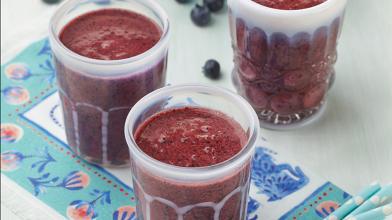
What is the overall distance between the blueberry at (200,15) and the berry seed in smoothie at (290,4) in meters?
0.35

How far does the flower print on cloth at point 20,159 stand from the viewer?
61.8 inches

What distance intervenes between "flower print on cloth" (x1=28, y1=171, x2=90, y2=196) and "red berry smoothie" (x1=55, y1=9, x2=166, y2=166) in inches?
1.8

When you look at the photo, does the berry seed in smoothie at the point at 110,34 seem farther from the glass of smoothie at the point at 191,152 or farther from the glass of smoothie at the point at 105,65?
the glass of smoothie at the point at 191,152

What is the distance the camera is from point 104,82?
1.43 metres

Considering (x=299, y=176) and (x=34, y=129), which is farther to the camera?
(x=34, y=129)

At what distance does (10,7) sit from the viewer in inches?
79.4

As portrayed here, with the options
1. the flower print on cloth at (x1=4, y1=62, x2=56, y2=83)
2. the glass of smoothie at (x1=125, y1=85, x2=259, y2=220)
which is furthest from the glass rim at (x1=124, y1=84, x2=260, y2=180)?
the flower print on cloth at (x1=4, y1=62, x2=56, y2=83)

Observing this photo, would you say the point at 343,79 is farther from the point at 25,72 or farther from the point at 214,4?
the point at 25,72

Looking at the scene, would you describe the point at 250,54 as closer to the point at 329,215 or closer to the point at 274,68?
the point at 274,68

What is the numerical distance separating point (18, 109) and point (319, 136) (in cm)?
66

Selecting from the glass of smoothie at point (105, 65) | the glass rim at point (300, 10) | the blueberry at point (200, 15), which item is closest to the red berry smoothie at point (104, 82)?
the glass of smoothie at point (105, 65)

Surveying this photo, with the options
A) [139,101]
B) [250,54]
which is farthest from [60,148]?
[250,54]

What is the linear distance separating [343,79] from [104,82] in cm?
61

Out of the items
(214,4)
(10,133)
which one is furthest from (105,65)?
(214,4)
